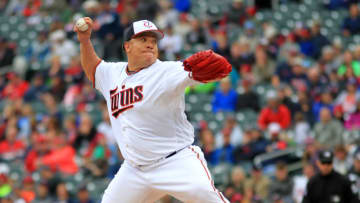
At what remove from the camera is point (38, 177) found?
13.1m

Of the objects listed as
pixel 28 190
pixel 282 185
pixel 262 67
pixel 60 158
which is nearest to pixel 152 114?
pixel 282 185

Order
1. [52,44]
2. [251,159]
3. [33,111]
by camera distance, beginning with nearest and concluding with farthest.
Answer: [251,159] → [33,111] → [52,44]

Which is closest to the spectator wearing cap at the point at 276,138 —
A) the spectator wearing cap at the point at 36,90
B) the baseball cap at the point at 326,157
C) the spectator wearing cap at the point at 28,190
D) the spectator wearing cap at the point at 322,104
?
the spectator wearing cap at the point at 322,104

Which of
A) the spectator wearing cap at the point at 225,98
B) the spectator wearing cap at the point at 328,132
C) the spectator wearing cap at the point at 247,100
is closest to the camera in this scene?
the spectator wearing cap at the point at 328,132

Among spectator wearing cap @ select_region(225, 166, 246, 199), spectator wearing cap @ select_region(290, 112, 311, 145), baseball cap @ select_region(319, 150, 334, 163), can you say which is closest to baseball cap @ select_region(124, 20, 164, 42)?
baseball cap @ select_region(319, 150, 334, 163)

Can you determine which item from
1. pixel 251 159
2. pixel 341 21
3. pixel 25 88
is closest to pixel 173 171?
pixel 251 159

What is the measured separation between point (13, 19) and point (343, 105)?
409 inches

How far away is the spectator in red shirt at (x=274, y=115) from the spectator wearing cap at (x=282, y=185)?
213 centimetres

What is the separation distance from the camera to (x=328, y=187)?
25.1 ft

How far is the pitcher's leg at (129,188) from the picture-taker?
6129 millimetres

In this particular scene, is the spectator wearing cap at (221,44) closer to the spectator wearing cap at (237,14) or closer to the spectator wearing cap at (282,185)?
the spectator wearing cap at (237,14)

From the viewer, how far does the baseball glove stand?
5559 mm

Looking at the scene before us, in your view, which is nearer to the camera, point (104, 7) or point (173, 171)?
point (173, 171)

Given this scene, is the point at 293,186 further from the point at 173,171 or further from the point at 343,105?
the point at 173,171
